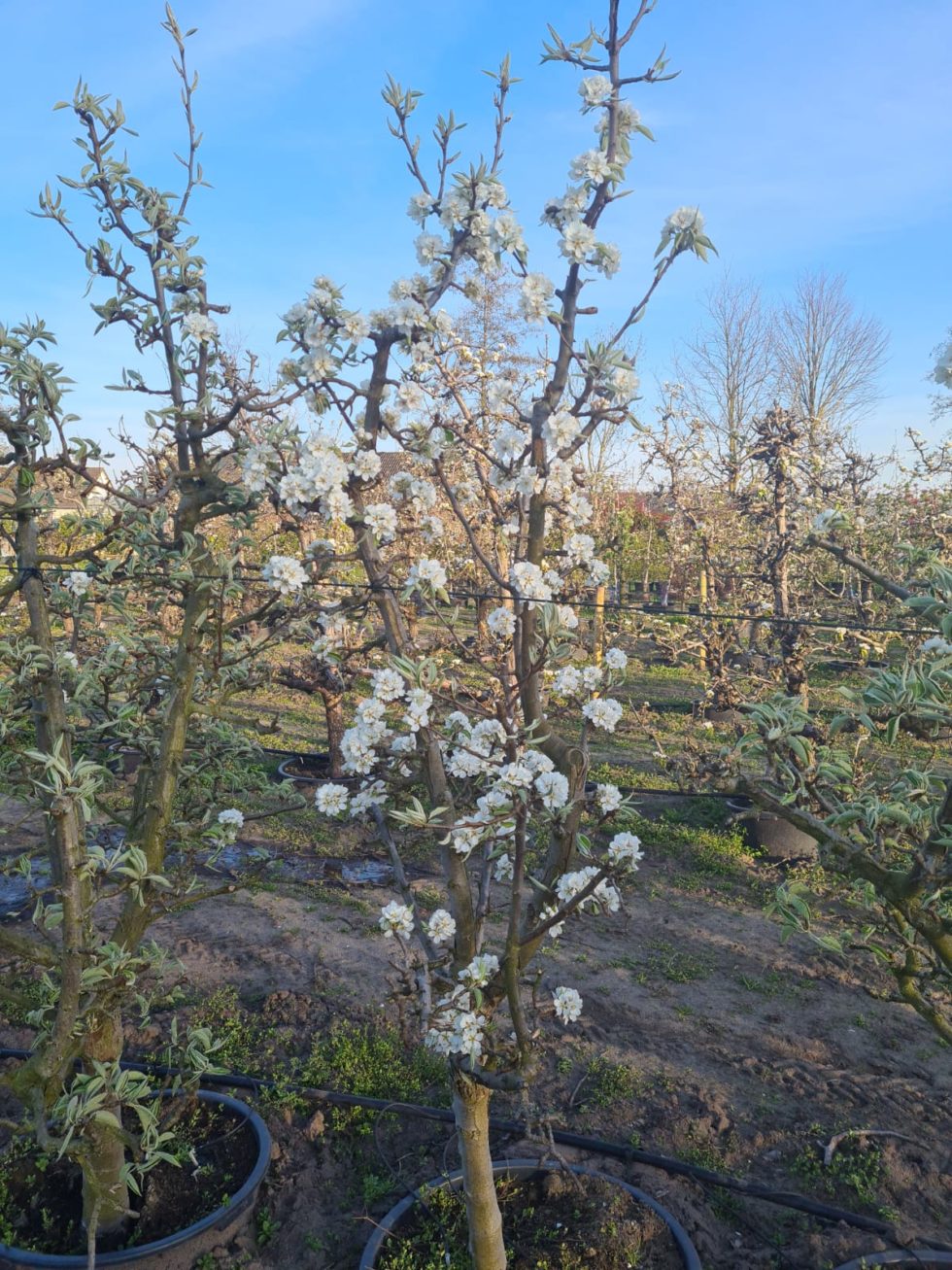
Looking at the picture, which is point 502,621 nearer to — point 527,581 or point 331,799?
point 527,581

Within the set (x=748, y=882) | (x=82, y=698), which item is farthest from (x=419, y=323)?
(x=748, y=882)

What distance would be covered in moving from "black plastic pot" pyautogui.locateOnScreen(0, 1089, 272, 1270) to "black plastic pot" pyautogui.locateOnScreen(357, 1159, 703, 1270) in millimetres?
379

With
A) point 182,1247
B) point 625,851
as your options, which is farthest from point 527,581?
point 182,1247

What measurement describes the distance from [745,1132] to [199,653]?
8.15 feet

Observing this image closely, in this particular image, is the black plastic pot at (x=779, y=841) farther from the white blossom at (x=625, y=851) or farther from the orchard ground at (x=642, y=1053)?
the white blossom at (x=625, y=851)

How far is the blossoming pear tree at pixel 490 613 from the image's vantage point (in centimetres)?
191

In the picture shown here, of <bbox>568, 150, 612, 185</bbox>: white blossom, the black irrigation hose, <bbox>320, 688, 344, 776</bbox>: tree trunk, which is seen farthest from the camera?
<bbox>320, 688, 344, 776</bbox>: tree trunk

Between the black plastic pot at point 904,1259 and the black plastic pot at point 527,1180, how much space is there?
0.39 metres

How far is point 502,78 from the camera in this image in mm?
2332

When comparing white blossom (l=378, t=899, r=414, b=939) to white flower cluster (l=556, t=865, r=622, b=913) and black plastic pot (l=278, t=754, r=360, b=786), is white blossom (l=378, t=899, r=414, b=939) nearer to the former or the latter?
white flower cluster (l=556, t=865, r=622, b=913)

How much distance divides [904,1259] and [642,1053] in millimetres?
1268

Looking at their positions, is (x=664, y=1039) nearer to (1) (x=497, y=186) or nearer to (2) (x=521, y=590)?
(2) (x=521, y=590)

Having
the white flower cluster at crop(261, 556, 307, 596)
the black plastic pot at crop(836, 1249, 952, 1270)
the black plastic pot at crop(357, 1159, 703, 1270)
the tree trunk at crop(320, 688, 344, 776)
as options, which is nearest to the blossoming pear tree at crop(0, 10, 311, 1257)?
the white flower cluster at crop(261, 556, 307, 596)

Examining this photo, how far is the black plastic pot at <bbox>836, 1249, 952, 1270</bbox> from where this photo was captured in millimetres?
2271
